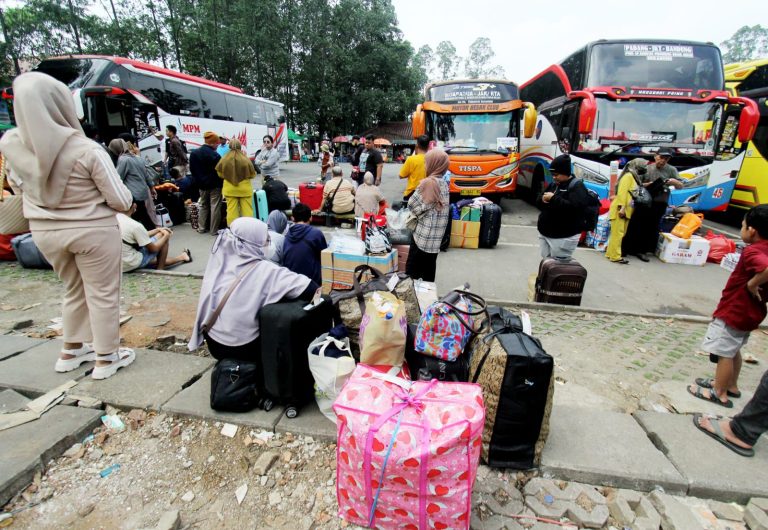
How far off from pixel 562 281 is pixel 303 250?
129 inches

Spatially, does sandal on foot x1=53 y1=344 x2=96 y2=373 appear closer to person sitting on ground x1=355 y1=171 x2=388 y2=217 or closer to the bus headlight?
person sitting on ground x1=355 y1=171 x2=388 y2=217

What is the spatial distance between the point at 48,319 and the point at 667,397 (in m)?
6.31

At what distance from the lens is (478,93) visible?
416 inches

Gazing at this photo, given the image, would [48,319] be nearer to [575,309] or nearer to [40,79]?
[40,79]

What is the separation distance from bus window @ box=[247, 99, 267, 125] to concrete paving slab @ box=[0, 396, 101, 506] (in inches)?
782

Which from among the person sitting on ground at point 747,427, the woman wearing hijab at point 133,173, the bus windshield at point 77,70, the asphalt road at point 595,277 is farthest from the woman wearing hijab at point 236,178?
the bus windshield at point 77,70

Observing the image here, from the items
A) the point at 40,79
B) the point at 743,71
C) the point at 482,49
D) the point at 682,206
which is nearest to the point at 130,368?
the point at 40,79

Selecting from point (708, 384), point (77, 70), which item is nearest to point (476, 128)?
point (708, 384)

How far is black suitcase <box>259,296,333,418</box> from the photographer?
101 inches

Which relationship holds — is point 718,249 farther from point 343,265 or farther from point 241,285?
point 241,285

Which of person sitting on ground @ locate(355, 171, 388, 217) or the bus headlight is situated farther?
the bus headlight

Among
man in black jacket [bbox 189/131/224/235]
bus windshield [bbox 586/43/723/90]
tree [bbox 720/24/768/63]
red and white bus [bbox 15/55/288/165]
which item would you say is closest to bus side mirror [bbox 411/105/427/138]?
bus windshield [bbox 586/43/723/90]

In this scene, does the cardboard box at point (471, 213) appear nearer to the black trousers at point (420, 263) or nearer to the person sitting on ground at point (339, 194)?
the person sitting on ground at point (339, 194)

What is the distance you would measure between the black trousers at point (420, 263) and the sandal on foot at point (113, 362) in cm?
311
